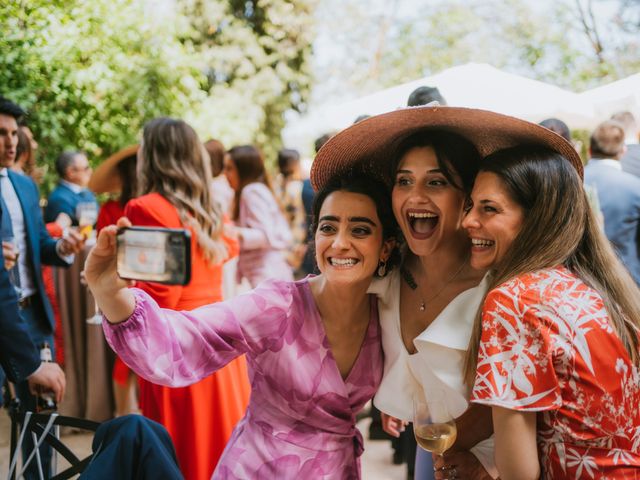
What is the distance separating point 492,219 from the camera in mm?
1811

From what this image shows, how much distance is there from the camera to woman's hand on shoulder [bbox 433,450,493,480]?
1.93 meters

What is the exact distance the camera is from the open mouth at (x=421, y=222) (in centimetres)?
211

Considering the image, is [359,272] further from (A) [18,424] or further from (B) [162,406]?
(B) [162,406]

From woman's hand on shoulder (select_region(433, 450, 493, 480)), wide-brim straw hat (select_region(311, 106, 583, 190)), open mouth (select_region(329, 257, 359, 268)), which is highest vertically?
wide-brim straw hat (select_region(311, 106, 583, 190))

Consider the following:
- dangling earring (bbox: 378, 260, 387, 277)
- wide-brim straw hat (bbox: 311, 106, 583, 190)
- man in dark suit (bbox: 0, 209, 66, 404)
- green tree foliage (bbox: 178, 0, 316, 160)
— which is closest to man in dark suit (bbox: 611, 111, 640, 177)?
wide-brim straw hat (bbox: 311, 106, 583, 190)

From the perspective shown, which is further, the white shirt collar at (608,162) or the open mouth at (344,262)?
the white shirt collar at (608,162)

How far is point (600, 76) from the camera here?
58.4 feet

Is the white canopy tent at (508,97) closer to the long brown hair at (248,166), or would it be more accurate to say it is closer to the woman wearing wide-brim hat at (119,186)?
the long brown hair at (248,166)

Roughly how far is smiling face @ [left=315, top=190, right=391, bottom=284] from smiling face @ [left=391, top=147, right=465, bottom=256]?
0.39ft

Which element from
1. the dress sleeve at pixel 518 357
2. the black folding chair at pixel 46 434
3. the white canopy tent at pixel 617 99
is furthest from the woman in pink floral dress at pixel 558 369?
the white canopy tent at pixel 617 99

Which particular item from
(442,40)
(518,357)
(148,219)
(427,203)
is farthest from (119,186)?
(442,40)

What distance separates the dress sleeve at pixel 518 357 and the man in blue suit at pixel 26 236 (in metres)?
2.58

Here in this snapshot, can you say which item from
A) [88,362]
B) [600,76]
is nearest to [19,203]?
[88,362]

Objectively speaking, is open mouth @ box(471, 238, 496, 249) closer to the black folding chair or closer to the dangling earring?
the dangling earring
